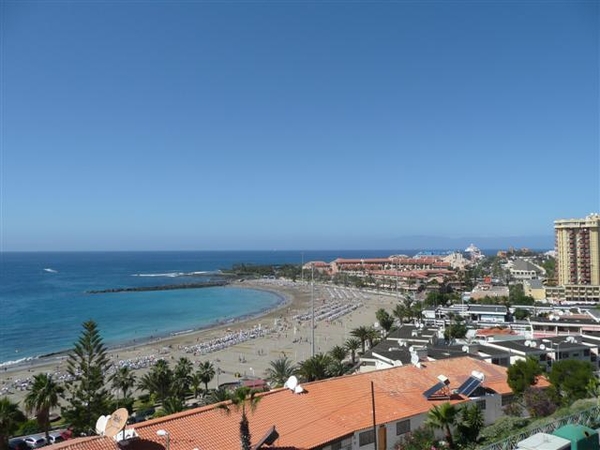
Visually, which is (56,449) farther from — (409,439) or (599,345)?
(599,345)

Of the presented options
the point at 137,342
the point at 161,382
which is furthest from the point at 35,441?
the point at 137,342

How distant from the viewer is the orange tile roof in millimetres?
12930

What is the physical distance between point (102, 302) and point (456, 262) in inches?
4377

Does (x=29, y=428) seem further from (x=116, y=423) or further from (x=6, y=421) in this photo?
(x=116, y=423)

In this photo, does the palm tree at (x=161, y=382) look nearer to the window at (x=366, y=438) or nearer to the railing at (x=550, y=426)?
the window at (x=366, y=438)

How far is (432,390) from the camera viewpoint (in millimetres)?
17906

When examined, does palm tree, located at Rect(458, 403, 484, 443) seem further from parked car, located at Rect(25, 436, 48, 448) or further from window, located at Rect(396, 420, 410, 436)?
parked car, located at Rect(25, 436, 48, 448)

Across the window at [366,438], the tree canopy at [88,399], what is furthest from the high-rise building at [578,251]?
the tree canopy at [88,399]

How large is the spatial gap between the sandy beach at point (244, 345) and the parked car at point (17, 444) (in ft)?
42.6

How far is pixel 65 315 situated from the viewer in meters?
73.3

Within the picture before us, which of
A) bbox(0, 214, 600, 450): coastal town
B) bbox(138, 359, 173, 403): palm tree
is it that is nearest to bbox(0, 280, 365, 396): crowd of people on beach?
bbox(0, 214, 600, 450): coastal town

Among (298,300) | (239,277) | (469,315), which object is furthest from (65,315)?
(239,277)

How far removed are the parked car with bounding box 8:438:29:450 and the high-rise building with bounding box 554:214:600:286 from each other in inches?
3295

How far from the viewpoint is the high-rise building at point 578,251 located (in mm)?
81688
